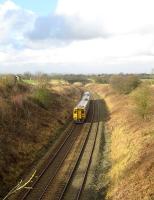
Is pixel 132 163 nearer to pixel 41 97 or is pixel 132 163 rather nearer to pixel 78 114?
pixel 78 114

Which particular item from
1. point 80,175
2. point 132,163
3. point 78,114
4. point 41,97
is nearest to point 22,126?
point 80,175

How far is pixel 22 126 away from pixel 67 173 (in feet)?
→ 40.0

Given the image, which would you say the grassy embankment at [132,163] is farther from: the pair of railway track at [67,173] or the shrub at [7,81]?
the shrub at [7,81]

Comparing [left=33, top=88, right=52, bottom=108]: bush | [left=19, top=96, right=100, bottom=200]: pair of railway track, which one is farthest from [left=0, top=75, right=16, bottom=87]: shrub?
[left=19, top=96, right=100, bottom=200]: pair of railway track

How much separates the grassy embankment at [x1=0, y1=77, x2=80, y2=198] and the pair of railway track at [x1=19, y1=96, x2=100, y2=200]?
172cm

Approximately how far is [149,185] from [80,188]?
4967 mm

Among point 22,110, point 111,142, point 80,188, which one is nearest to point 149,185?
point 80,188

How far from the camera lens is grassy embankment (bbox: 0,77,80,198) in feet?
87.6

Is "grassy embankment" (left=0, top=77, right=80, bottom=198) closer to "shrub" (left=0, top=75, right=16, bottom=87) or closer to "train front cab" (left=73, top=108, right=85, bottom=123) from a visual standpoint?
"shrub" (left=0, top=75, right=16, bottom=87)

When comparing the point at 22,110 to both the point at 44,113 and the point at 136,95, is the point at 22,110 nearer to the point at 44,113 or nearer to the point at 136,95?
the point at 44,113

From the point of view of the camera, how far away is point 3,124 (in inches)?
1336

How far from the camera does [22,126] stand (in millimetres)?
37188

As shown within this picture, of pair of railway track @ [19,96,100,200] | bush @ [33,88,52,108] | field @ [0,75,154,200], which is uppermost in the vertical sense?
bush @ [33,88,52,108]

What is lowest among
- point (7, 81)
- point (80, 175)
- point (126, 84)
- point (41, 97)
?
point (80, 175)
